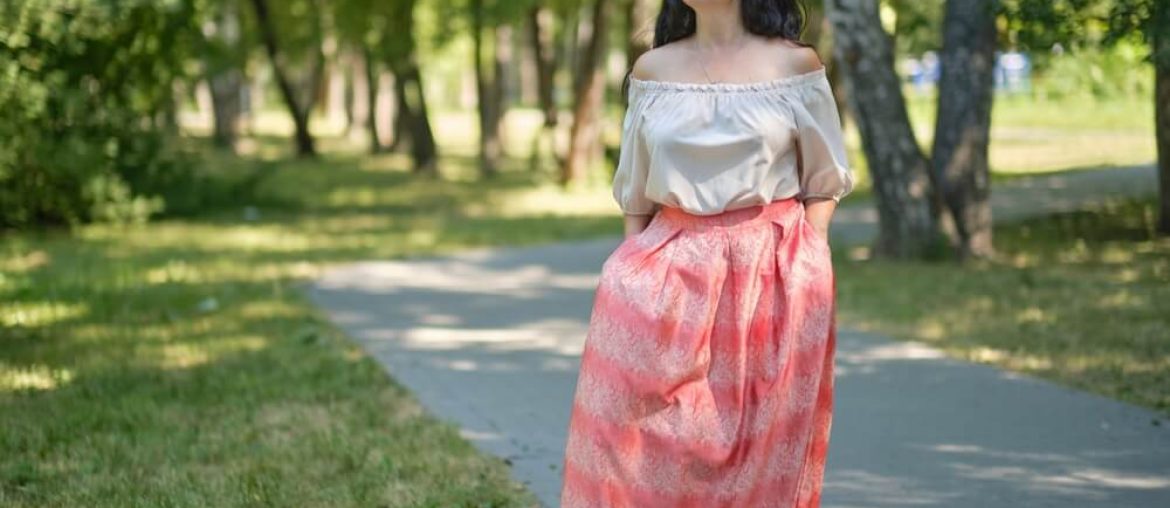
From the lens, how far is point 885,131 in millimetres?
13344

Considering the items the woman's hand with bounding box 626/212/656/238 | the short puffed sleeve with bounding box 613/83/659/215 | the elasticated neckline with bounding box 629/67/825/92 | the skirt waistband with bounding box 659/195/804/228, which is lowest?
the woman's hand with bounding box 626/212/656/238

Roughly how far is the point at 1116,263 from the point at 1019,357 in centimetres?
442

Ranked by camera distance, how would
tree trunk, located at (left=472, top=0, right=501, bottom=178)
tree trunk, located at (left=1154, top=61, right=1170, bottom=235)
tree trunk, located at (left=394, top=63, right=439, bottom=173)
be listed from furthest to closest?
Answer: tree trunk, located at (left=472, top=0, right=501, bottom=178), tree trunk, located at (left=394, top=63, right=439, bottom=173), tree trunk, located at (left=1154, top=61, right=1170, bottom=235)

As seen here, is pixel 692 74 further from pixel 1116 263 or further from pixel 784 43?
pixel 1116 263

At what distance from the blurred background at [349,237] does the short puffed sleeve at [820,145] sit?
607mm

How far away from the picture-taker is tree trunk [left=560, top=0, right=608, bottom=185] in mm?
22828

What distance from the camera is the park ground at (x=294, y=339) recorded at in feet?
22.5

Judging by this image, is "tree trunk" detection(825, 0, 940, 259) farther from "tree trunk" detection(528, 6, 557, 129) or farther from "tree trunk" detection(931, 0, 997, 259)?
"tree trunk" detection(528, 6, 557, 129)

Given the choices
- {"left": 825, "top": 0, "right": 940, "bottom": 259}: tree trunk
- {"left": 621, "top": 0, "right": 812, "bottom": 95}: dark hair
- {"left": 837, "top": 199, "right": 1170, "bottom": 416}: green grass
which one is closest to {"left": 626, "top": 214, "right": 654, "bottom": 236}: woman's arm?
{"left": 621, "top": 0, "right": 812, "bottom": 95}: dark hair

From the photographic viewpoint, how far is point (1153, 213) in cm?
1706

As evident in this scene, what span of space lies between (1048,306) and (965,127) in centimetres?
294

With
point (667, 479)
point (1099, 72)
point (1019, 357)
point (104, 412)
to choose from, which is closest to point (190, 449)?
point (104, 412)

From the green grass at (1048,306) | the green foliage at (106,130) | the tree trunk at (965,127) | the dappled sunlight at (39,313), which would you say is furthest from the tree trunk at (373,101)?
the dappled sunlight at (39,313)

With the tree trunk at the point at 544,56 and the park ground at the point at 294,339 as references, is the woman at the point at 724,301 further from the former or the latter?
the tree trunk at the point at 544,56
